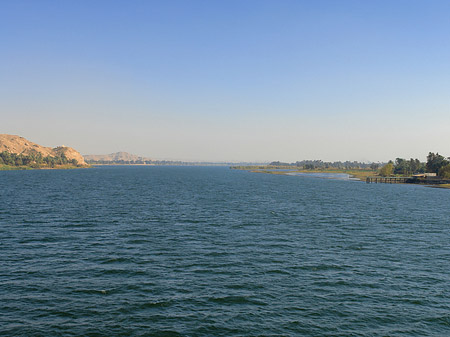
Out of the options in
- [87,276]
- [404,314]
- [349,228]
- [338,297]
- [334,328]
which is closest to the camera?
[334,328]

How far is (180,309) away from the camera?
27797mm

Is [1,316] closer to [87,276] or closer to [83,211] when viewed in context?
[87,276]

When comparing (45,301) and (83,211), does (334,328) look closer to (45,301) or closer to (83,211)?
(45,301)

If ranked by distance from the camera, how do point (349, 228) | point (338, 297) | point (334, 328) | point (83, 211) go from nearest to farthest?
point (334, 328)
point (338, 297)
point (349, 228)
point (83, 211)

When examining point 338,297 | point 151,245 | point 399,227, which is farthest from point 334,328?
point 399,227

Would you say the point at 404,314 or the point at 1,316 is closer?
the point at 1,316

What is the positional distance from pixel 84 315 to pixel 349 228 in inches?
1994

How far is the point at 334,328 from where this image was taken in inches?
995

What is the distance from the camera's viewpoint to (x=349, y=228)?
62688 mm

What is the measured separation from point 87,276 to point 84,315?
894 centimetres

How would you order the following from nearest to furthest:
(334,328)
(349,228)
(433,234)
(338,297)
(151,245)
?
1. (334,328)
2. (338,297)
3. (151,245)
4. (433,234)
5. (349,228)

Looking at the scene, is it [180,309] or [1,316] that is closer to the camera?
[1,316]

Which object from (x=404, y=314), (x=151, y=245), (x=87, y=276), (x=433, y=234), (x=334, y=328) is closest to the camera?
(x=334, y=328)

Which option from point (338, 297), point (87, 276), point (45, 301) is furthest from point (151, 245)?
point (338, 297)
